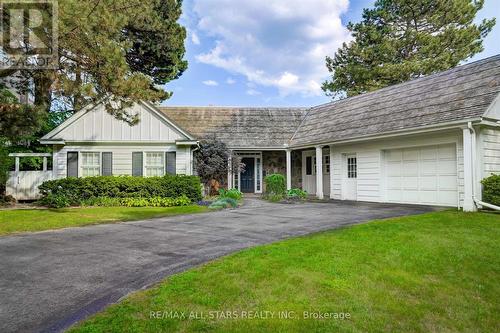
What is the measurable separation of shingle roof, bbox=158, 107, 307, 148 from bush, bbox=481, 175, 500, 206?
10106 mm

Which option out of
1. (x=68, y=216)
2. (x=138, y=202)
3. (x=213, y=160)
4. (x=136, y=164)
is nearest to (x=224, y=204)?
(x=138, y=202)

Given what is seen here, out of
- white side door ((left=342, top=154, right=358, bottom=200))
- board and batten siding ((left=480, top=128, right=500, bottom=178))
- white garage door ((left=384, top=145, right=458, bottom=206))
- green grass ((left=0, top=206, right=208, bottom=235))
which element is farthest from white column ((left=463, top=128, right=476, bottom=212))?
green grass ((left=0, top=206, right=208, bottom=235))

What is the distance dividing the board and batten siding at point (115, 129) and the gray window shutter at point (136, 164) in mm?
712

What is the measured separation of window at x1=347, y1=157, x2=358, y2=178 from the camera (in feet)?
50.1

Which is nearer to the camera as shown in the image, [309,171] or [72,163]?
[72,163]

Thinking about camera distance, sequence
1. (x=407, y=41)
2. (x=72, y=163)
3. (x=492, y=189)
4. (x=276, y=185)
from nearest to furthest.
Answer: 1. (x=492, y=189)
2. (x=72, y=163)
3. (x=276, y=185)
4. (x=407, y=41)

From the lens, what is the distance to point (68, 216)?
11.0 m

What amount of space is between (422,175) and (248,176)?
33.0 ft

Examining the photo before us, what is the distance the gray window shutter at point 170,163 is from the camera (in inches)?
631

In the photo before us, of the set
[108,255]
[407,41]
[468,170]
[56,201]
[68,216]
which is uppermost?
[407,41]

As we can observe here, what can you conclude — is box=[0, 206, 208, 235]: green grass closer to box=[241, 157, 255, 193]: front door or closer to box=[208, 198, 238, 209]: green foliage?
box=[208, 198, 238, 209]: green foliage

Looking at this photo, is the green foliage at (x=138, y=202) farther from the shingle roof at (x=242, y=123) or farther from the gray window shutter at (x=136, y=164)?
the shingle roof at (x=242, y=123)

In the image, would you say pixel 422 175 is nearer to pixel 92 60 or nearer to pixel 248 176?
pixel 248 176

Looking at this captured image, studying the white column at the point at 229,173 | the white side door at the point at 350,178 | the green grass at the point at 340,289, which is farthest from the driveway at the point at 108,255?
the white column at the point at 229,173
